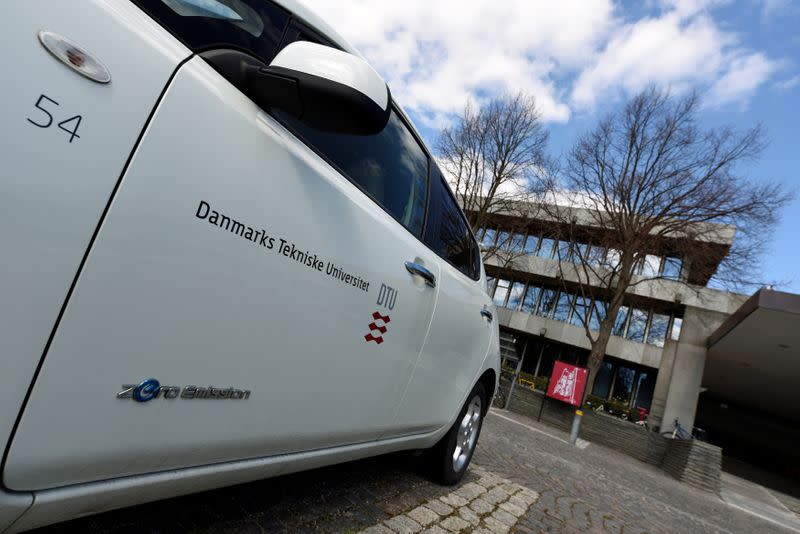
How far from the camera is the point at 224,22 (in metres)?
1.28

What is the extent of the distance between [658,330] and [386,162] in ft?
81.2

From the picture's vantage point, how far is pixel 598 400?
Answer: 21.4 metres

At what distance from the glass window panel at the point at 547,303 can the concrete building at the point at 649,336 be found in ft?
0.18

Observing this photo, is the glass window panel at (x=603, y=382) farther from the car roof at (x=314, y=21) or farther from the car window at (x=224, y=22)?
the car window at (x=224, y=22)

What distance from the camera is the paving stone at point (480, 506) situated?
293 centimetres

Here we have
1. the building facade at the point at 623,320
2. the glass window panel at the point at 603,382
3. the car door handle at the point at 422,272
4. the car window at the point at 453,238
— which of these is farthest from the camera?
the glass window panel at the point at 603,382

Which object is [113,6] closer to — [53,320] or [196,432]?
[53,320]

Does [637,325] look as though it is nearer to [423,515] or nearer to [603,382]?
[603,382]

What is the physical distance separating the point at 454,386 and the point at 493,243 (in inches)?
864

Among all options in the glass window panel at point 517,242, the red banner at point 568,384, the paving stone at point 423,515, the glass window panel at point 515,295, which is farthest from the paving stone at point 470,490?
the glass window panel at point 515,295

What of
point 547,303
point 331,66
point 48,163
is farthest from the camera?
point 547,303

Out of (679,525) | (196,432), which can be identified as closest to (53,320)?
(196,432)

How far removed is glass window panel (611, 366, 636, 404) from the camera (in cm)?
2364

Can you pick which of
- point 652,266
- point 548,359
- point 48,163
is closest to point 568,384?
point 652,266
